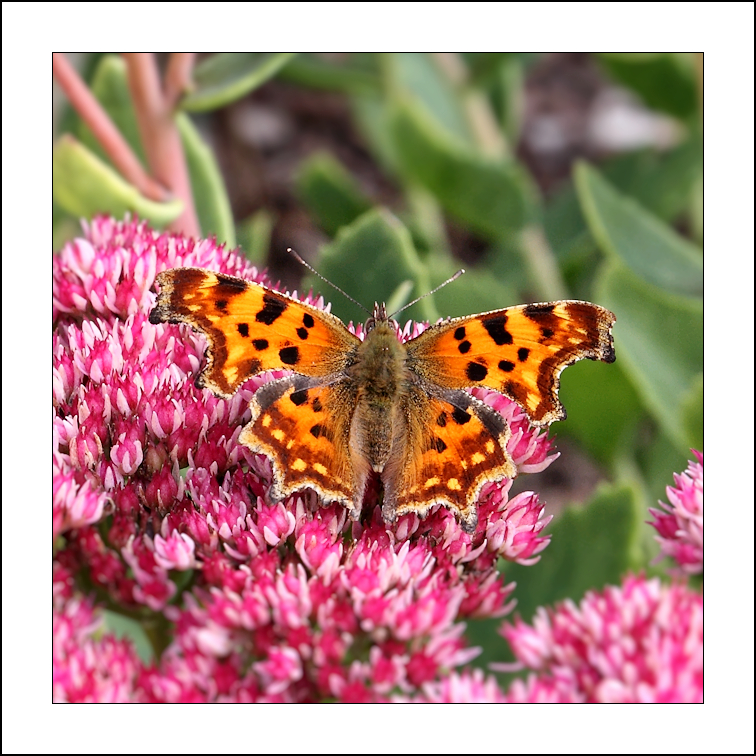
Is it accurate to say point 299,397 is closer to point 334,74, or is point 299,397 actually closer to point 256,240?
point 256,240

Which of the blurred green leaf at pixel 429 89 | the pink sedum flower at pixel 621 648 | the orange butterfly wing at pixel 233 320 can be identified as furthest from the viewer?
the blurred green leaf at pixel 429 89

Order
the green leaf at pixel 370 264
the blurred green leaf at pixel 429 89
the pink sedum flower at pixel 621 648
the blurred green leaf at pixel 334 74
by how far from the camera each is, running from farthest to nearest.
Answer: the blurred green leaf at pixel 429 89 → the blurred green leaf at pixel 334 74 → the green leaf at pixel 370 264 → the pink sedum flower at pixel 621 648

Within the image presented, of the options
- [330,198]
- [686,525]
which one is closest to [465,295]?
[330,198]

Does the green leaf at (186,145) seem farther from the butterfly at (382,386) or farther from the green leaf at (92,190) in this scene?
the butterfly at (382,386)

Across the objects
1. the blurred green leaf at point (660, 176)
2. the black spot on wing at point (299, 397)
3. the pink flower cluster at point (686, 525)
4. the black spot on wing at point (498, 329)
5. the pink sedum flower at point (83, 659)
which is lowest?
the pink sedum flower at point (83, 659)

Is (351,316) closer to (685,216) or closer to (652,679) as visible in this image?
(652,679)

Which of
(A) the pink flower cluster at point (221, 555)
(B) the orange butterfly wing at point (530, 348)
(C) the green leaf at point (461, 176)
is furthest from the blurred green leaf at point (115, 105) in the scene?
(B) the orange butterfly wing at point (530, 348)

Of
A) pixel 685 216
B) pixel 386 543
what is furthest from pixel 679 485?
pixel 685 216
